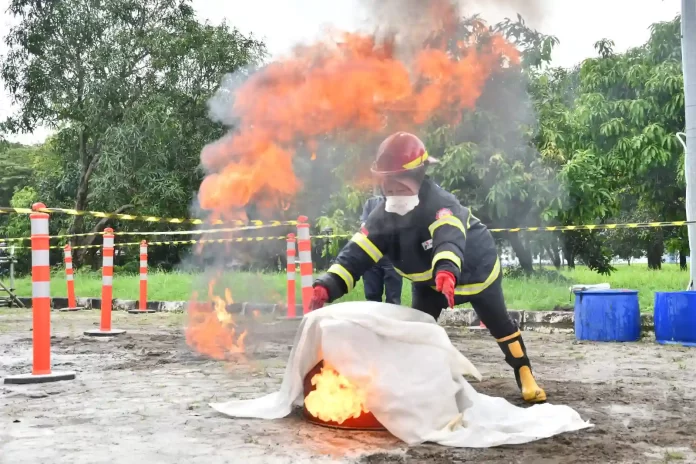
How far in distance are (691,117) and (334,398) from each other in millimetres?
7519

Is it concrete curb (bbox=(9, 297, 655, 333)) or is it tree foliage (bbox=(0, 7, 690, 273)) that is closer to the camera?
concrete curb (bbox=(9, 297, 655, 333))

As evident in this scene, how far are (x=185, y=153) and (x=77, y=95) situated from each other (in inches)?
198

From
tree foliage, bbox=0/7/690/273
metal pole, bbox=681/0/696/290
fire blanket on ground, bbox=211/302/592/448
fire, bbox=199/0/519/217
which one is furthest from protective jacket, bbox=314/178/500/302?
tree foliage, bbox=0/7/690/273

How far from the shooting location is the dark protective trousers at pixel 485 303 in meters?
5.15

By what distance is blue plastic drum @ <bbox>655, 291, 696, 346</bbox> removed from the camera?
349 inches

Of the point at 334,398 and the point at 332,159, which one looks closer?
the point at 334,398

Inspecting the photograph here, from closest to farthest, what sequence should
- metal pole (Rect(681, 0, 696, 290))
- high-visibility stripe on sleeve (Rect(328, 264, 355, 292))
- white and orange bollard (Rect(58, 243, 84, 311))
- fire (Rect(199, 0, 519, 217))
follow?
high-visibility stripe on sleeve (Rect(328, 264, 355, 292))
fire (Rect(199, 0, 519, 217))
metal pole (Rect(681, 0, 696, 290))
white and orange bollard (Rect(58, 243, 84, 311))

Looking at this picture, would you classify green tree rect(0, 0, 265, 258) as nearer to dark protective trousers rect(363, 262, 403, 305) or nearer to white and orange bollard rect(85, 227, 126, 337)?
white and orange bollard rect(85, 227, 126, 337)

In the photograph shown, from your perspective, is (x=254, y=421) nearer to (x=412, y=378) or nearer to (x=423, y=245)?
(x=412, y=378)

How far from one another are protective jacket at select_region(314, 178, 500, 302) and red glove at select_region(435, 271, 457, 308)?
Answer: 0.18 metres

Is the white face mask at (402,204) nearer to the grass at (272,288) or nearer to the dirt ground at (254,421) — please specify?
the dirt ground at (254,421)

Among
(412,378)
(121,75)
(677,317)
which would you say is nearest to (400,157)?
(412,378)

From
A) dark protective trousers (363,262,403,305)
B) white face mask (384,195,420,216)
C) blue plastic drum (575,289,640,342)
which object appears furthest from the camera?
blue plastic drum (575,289,640,342)

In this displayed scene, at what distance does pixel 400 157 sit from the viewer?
4812mm
